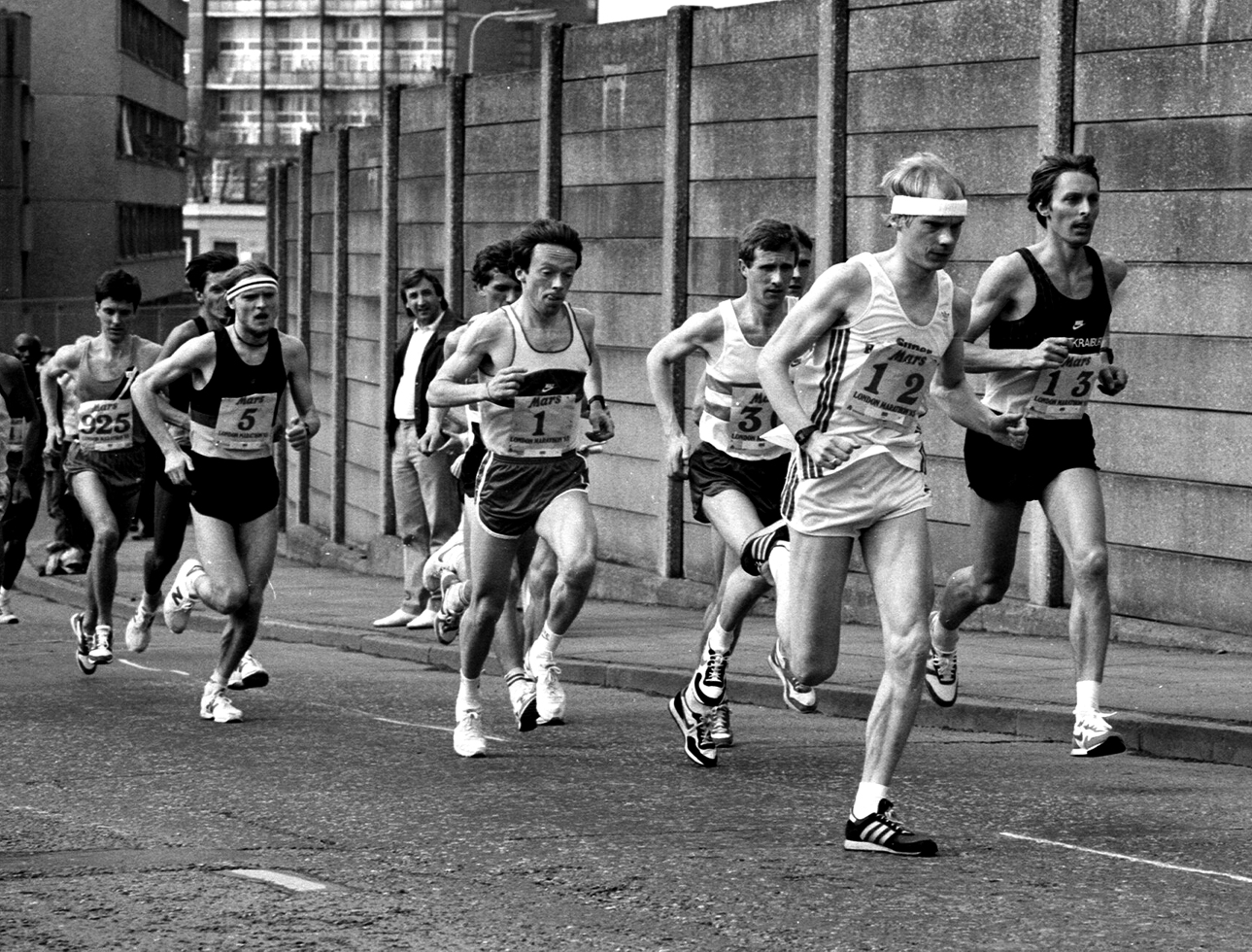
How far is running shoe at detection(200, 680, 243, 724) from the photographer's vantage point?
10211 mm

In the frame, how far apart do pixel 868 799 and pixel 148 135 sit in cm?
7006

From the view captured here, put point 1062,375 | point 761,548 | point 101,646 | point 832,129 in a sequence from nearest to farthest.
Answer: point 761,548, point 1062,375, point 101,646, point 832,129

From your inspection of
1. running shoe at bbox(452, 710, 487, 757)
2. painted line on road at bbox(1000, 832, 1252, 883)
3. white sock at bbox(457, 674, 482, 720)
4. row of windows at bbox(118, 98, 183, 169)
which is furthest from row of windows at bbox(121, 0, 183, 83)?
painted line on road at bbox(1000, 832, 1252, 883)

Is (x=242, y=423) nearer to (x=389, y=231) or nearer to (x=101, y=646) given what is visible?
(x=101, y=646)

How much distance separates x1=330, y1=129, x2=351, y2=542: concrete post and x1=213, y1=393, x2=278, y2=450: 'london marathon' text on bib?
38.0ft

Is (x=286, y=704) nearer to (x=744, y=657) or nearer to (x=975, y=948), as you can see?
(x=744, y=657)

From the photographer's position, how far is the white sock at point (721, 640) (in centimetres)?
912

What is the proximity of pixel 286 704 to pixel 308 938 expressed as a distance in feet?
17.2

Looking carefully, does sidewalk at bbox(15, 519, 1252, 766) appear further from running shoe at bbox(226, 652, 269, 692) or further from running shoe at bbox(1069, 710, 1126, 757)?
running shoe at bbox(226, 652, 269, 692)

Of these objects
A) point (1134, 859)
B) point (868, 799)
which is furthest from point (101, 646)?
point (1134, 859)

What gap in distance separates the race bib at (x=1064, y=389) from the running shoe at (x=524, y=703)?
7.43 ft

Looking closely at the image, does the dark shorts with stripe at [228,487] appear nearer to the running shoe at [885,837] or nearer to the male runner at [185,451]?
A: the male runner at [185,451]

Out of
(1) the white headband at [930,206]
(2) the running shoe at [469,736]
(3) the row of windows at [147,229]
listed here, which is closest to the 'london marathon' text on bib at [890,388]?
(1) the white headband at [930,206]

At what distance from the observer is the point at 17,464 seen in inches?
663
